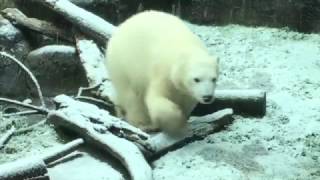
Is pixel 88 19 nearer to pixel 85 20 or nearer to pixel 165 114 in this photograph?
pixel 85 20

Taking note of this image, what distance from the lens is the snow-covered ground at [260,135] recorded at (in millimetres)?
3979

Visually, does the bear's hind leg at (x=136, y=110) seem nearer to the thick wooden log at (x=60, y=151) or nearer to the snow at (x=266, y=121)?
the snow at (x=266, y=121)

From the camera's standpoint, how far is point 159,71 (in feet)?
13.7

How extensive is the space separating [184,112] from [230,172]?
0.61 metres

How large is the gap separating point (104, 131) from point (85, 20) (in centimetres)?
228

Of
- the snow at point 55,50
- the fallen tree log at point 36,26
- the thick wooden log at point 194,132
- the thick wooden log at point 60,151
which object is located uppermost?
the fallen tree log at point 36,26

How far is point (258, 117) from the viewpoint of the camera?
486cm

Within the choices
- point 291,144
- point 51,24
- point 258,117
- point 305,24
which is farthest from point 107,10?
point 291,144

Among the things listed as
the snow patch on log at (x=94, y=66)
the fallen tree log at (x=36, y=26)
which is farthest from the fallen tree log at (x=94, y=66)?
the fallen tree log at (x=36, y=26)

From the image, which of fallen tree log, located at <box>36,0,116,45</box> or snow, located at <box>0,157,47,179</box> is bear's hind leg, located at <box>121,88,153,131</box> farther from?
fallen tree log, located at <box>36,0,116,45</box>

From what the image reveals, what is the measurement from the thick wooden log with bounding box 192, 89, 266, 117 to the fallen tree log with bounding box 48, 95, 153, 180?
875mm

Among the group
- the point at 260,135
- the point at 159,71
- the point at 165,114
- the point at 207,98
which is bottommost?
the point at 260,135

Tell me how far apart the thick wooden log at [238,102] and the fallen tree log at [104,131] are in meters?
0.87

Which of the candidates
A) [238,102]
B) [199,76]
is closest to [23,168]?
[199,76]
